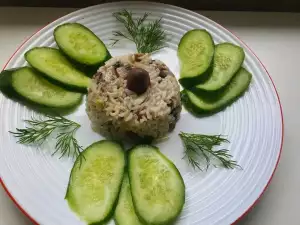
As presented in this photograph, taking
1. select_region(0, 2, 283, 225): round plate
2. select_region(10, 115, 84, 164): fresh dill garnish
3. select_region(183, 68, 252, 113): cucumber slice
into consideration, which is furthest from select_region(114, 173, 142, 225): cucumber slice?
select_region(183, 68, 252, 113): cucumber slice

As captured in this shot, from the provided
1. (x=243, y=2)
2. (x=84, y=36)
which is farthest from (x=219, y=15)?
(x=84, y=36)

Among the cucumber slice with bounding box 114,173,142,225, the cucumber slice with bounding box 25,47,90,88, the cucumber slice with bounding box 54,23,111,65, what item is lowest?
the cucumber slice with bounding box 114,173,142,225

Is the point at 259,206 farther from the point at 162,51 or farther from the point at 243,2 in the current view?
the point at 243,2

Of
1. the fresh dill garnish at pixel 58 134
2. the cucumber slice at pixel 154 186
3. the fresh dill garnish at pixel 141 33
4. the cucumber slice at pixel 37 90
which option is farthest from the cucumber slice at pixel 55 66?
the cucumber slice at pixel 154 186

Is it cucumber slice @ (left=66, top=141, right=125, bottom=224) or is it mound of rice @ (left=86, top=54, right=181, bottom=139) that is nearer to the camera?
cucumber slice @ (left=66, top=141, right=125, bottom=224)

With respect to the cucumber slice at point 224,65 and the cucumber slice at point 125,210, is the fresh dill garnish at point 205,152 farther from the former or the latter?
the cucumber slice at point 125,210

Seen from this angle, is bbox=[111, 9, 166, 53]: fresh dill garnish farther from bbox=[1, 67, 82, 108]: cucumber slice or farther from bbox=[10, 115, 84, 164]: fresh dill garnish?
bbox=[10, 115, 84, 164]: fresh dill garnish

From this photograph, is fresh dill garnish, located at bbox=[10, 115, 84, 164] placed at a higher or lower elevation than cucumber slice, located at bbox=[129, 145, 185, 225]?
lower
